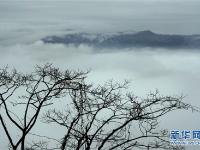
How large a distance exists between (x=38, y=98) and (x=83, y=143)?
1.90 metres

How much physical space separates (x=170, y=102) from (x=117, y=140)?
1791 mm

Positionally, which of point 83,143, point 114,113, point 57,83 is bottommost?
point 83,143

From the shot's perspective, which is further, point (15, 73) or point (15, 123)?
point (15, 73)

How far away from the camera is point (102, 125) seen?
11625 millimetres

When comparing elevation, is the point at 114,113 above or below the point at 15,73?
below

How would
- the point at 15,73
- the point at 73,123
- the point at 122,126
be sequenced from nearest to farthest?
1. the point at 122,126
2. the point at 73,123
3. the point at 15,73

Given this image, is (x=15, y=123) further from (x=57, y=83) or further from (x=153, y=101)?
(x=153, y=101)

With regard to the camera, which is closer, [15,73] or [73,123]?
[73,123]

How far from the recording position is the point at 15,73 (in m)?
13.1

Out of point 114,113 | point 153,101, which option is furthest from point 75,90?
point 153,101

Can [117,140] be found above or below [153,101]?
below

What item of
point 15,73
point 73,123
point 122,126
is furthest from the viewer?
point 15,73

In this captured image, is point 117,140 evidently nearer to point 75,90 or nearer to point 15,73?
point 75,90

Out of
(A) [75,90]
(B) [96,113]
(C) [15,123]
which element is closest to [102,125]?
(B) [96,113]
